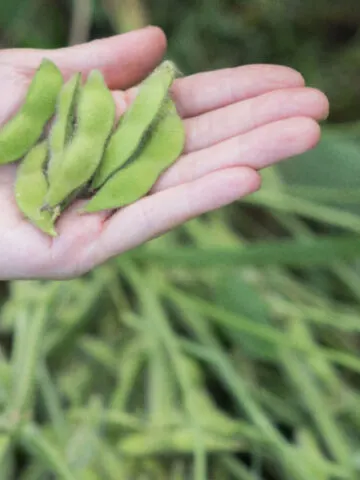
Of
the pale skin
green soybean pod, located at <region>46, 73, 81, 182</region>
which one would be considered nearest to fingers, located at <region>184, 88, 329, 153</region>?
the pale skin

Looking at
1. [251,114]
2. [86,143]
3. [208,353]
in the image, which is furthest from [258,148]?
[208,353]

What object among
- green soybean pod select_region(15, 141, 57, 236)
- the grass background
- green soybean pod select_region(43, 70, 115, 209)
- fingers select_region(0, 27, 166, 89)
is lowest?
the grass background

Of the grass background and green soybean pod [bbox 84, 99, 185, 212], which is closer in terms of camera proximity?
green soybean pod [bbox 84, 99, 185, 212]

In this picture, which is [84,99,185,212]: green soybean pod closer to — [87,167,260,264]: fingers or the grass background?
[87,167,260,264]: fingers

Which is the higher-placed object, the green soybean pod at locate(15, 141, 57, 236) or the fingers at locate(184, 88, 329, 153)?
the fingers at locate(184, 88, 329, 153)

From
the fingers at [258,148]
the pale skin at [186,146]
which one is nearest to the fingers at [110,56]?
the pale skin at [186,146]

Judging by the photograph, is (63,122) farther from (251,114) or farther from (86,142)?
(251,114)

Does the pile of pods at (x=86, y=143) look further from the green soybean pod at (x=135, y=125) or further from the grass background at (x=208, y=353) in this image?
the grass background at (x=208, y=353)
